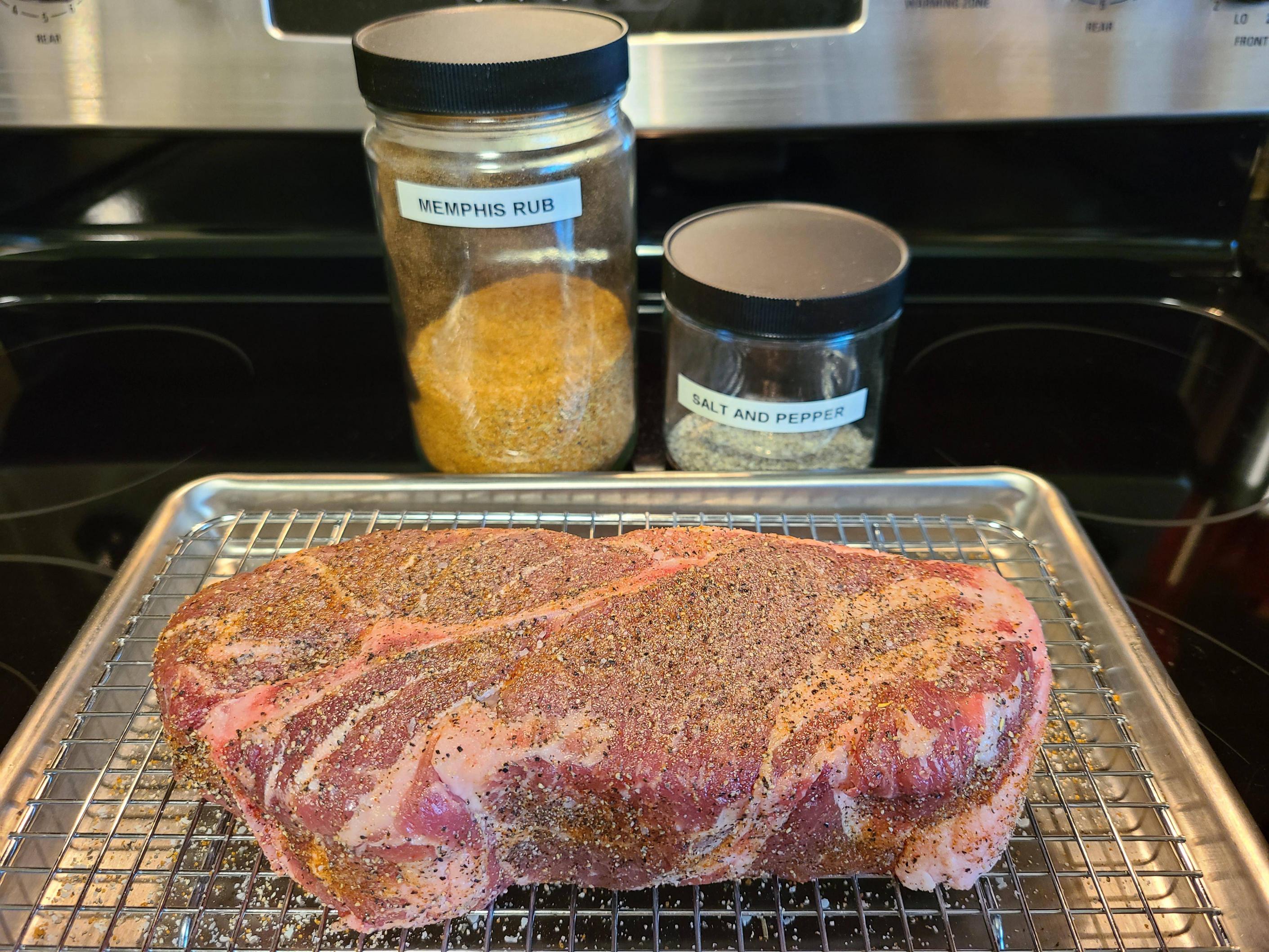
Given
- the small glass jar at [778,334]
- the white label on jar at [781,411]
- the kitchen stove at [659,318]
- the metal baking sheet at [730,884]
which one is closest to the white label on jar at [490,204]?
the small glass jar at [778,334]

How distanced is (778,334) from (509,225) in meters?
0.32

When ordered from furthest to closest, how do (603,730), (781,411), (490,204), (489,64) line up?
(781,411), (490,204), (489,64), (603,730)

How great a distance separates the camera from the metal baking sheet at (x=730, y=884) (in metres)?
0.72

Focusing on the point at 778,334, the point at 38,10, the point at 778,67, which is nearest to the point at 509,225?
the point at 778,334

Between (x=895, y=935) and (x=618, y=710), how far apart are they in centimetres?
31

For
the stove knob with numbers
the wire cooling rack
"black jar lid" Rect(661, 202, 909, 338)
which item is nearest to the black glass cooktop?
the wire cooling rack

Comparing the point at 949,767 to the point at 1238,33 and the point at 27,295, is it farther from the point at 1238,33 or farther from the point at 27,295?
the point at 27,295

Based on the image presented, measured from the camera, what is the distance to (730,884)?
2.51ft

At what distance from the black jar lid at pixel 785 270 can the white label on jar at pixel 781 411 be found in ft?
0.31

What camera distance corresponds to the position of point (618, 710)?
702 mm

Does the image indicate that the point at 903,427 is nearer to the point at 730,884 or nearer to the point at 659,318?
the point at 659,318

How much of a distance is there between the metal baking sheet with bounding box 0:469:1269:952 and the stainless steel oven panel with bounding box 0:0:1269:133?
27.1 inches

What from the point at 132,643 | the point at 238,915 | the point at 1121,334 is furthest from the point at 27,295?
the point at 1121,334

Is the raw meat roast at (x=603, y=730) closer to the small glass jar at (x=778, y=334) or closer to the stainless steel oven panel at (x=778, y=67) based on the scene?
the small glass jar at (x=778, y=334)
